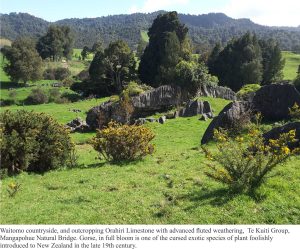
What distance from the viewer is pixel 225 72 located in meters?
61.7

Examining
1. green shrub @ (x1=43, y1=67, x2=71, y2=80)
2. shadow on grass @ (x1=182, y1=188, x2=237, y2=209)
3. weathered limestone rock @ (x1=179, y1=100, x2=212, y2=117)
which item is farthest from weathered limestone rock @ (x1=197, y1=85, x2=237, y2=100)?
green shrub @ (x1=43, y1=67, x2=71, y2=80)

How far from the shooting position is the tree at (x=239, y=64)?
197 ft

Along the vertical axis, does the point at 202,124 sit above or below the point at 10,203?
below

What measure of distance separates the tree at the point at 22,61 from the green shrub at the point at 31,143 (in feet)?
185

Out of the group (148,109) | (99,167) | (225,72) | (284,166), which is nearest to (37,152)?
(99,167)

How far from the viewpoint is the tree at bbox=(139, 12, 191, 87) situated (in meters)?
54.2

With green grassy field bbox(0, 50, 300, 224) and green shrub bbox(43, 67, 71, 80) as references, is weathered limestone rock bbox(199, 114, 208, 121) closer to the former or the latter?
green grassy field bbox(0, 50, 300, 224)

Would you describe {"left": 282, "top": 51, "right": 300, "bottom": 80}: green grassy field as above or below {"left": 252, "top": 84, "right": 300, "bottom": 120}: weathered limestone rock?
below

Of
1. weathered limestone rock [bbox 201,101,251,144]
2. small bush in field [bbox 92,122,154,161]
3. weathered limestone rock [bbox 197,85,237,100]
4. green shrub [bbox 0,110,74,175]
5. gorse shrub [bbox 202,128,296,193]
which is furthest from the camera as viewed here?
weathered limestone rock [bbox 197,85,237,100]

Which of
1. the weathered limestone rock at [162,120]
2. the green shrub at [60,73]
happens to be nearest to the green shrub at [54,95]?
the weathered limestone rock at [162,120]

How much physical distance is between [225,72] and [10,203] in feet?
172

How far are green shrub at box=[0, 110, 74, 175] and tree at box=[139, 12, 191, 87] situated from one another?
34.3m

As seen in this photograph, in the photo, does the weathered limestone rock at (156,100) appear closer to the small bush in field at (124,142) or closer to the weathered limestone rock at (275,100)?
the weathered limestone rock at (275,100)
